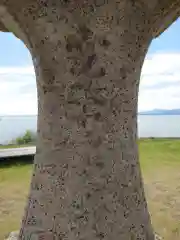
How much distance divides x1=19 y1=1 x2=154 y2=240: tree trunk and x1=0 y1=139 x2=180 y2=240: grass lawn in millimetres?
1348

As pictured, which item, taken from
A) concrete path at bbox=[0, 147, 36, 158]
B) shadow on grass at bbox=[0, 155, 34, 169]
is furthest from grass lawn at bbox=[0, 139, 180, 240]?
concrete path at bbox=[0, 147, 36, 158]

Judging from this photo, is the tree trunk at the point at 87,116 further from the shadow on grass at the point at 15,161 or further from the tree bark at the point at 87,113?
the shadow on grass at the point at 15,161

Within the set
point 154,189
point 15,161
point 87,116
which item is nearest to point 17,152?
point 15,161

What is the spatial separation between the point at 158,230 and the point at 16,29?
6.70 ft

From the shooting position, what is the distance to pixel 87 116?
164 cm

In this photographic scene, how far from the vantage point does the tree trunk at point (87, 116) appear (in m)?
1.63

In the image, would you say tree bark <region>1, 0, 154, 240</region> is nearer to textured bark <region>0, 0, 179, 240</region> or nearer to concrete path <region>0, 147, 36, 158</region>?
textured bark <region>0, 0, 179, 240</region>

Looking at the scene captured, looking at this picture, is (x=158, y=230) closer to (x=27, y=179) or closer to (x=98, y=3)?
(x=98, y=3)

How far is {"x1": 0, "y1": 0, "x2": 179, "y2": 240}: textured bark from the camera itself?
1626 millimetres

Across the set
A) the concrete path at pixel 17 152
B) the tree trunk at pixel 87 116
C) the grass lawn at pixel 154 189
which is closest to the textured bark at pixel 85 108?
the tree trunk at pixel 87 116

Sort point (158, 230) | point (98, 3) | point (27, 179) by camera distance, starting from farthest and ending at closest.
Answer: point (27, 179), point (158, 230), point (98, 3)

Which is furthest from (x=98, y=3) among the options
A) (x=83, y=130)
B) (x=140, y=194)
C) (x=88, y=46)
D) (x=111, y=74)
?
(x=140, y=194)

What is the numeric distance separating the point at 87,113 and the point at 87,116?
0.04 feet

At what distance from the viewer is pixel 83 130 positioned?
5.39ft
